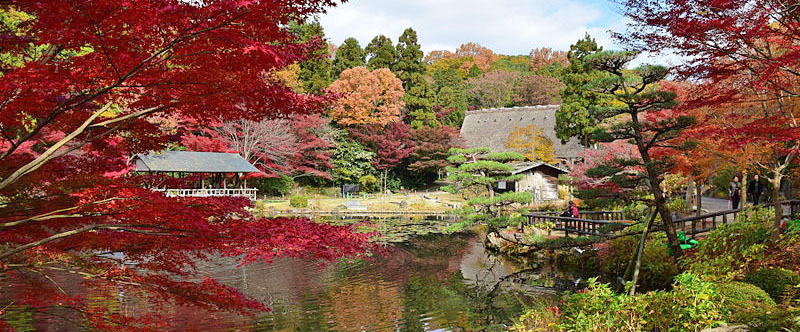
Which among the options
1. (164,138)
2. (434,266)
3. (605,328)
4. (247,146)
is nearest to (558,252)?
(434,266)

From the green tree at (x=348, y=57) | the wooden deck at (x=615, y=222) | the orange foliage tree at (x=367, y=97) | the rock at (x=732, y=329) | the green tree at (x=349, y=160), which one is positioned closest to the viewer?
the rock at (x=732, y=329)

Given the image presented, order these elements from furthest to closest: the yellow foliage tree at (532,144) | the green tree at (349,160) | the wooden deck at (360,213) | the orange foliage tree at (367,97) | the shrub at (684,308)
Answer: the green tree at (349,160) → the orange foliage tree at (367,97) → the yellow foliage tree at (532,144) → the wooden deck at (360,213) → the shrub at (684,308)

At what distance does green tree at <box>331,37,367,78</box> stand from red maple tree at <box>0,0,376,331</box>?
3021cm

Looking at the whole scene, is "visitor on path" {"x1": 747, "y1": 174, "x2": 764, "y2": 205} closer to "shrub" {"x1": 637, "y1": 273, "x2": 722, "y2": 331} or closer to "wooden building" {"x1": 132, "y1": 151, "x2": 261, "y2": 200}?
"shrub" {"x1": 637, "y1": 273, "x2": 722, "y2": 331}

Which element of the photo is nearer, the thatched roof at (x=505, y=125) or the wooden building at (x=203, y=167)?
the wooden building at (x=203, y=167)

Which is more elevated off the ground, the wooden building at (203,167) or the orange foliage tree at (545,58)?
the orange foliage tree at (545,58)

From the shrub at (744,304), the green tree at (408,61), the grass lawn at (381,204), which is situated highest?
the green tree at (408,61)

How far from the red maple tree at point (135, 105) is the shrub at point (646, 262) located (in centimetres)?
578

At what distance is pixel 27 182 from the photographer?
4.34 metres

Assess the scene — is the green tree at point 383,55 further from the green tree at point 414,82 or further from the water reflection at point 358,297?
the water reflection at point 358,297

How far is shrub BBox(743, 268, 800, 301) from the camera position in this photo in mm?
5160

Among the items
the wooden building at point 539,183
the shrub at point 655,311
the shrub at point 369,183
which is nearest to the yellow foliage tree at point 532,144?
the wooden building at point 539,183

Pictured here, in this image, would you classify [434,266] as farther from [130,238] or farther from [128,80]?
[128,80]

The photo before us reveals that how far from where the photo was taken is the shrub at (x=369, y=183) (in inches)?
1175
